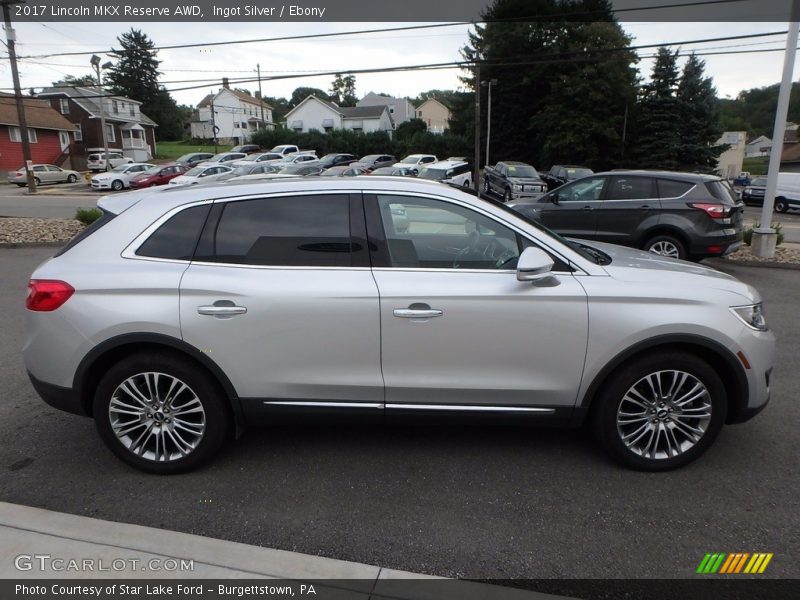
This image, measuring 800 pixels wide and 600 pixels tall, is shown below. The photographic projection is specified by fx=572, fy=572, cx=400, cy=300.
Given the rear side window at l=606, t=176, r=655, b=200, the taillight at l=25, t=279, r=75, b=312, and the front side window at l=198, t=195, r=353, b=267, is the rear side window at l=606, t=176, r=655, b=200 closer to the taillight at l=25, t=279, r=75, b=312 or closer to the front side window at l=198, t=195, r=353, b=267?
the front side window at l=198, t=195, r=353, b=267

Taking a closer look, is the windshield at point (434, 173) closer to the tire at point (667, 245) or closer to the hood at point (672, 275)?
the tire at point (667, 245)

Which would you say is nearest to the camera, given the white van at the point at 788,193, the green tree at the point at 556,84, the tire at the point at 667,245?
the tire at the point at 667,245

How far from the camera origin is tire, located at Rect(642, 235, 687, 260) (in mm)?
9273

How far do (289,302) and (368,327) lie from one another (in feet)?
1.55

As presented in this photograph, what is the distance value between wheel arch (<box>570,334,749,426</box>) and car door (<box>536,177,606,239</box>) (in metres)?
6.70

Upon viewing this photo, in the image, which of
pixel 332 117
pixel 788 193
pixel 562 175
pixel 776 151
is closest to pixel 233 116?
pixel 332 117

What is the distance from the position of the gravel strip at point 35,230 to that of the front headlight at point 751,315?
13.4 meters

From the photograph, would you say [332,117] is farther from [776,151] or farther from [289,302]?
[289,302]

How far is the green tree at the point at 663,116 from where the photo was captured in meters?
38.9

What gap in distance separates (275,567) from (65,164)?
192ft

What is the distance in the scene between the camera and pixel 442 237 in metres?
3.62

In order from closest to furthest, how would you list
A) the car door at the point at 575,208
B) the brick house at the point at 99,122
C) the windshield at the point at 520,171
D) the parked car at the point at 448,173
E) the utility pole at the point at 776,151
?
the utility pole at the point at 776,151
the car door at the point at 575,208
the parked car at the point at 448,173
the windshield at the point at 520,171
the brick house at the point at 99,122

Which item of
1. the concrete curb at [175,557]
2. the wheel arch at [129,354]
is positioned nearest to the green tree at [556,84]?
the wheel arch at [129,354]

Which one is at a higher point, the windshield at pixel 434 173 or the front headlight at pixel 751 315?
the windshield at pixel 434 173
